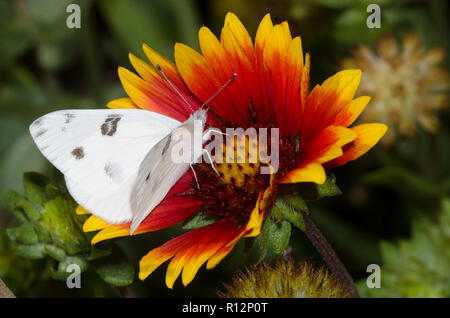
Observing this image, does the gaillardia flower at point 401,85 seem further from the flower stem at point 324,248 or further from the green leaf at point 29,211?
the green leaf at point 29,211

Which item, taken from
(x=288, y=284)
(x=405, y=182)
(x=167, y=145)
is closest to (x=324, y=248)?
(x=288, y=284)

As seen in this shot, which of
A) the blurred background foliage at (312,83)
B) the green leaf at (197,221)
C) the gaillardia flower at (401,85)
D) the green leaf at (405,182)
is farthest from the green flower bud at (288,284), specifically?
the gaillardia flower at (401,85)

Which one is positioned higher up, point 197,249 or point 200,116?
point 200,116

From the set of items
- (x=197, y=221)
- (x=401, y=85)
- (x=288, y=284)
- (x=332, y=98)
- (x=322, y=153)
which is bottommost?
(x=288, y=284)

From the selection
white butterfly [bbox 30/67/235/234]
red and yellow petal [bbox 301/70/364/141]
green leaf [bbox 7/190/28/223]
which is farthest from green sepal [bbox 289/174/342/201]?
green leaf [bbox 7/190/28/223]

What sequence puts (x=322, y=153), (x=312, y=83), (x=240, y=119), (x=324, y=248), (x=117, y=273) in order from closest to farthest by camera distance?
(x=322, y=153) → (x=324, y=248) → (x=117, y=273) → (x=240, y=119) → (x=312, y=83)

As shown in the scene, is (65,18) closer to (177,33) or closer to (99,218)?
(177,33)

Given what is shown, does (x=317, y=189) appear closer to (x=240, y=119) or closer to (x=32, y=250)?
(x=240, y=119)

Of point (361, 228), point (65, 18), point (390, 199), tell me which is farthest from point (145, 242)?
point (65, 18)
